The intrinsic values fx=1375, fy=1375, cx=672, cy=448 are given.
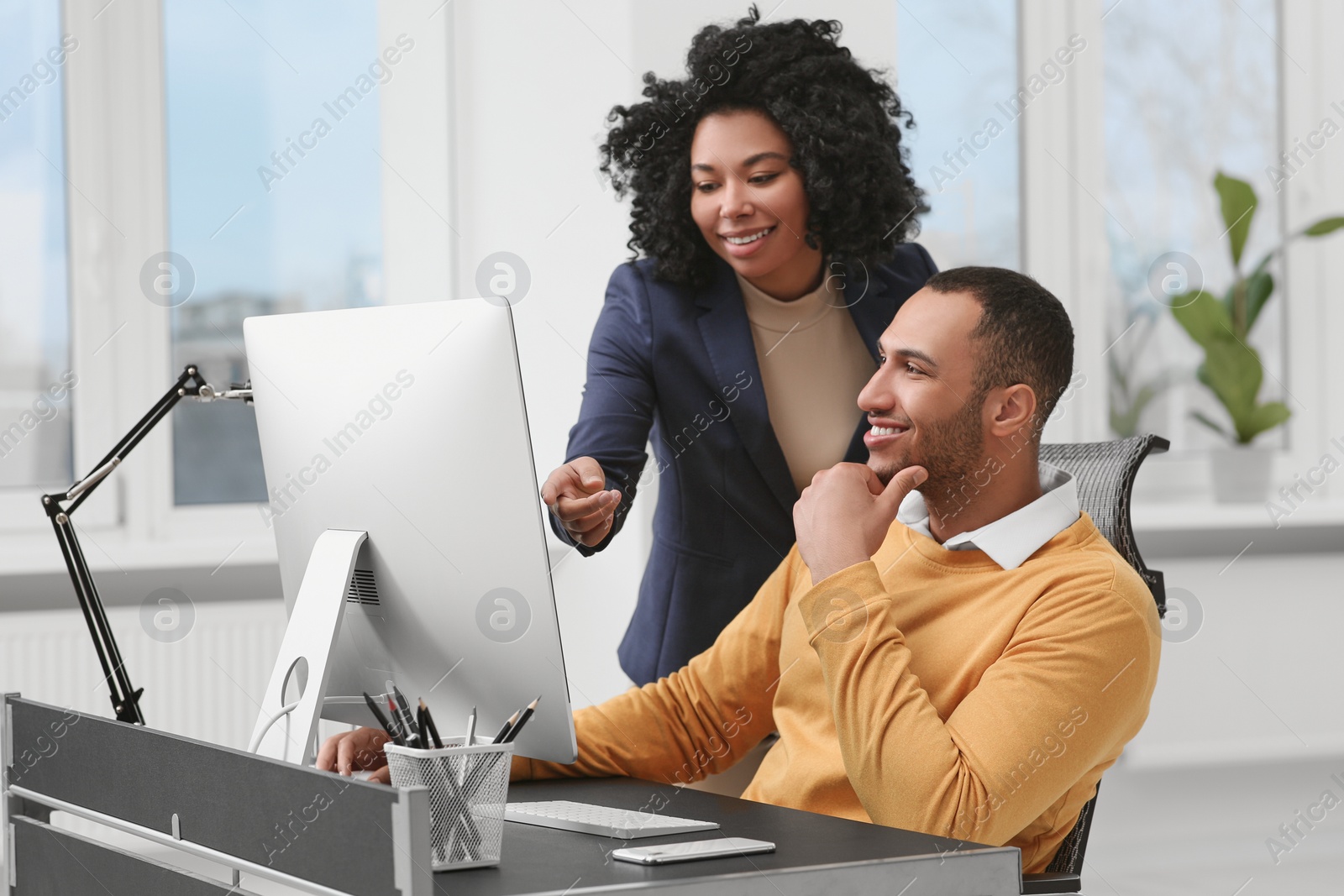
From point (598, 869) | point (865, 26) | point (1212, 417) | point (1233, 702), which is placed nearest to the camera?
point (598, 869)

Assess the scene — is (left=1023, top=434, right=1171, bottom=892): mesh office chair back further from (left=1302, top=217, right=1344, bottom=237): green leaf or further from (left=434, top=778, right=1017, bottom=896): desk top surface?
(left=1302, top=217, right=1344, bottom=237): green leaf

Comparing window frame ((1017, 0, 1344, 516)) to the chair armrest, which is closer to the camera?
the chair armrest

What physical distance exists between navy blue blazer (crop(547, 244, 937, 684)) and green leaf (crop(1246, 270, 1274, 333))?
203 cm

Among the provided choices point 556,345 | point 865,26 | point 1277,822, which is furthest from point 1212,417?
point 556,345

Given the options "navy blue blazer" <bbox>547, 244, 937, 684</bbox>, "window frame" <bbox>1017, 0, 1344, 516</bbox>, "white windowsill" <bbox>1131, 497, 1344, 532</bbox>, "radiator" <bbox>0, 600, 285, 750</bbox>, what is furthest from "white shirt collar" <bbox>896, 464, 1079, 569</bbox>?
"window frame" <bbox>1017, 0, 1344, 516</bbox>

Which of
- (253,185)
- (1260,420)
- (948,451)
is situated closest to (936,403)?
(948,451)

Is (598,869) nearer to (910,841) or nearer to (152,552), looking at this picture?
(910,841)

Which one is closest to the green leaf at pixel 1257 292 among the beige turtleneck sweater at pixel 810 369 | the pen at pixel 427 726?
the beige turtleneck sweater at pixel 810 369

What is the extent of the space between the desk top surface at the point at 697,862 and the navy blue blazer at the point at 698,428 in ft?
2.74

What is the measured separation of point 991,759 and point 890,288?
1006 mm

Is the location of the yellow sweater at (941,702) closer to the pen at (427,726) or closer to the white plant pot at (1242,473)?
the pen at (427,726)

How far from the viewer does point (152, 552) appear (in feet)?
10.5

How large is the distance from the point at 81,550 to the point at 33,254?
2308mm

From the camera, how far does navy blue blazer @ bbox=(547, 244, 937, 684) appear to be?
203cm
